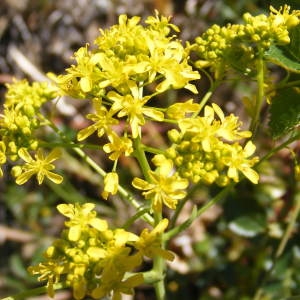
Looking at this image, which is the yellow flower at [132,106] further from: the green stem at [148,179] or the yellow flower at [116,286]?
the yellow flower at [116,286]

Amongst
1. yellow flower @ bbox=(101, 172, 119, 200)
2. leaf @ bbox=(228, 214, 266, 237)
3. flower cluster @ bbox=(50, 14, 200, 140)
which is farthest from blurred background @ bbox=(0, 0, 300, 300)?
yellow flower @ bbox=(101, 172, 119, 200)

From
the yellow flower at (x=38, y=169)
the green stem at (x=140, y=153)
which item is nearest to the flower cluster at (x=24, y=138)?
the yellow flower at (x=38, y=169)

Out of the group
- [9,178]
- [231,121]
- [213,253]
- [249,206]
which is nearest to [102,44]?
[231,121]

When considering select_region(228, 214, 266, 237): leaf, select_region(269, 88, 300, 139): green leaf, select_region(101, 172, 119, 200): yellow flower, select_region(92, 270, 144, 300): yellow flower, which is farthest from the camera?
select_region(228, 214, 266, 237): leaf

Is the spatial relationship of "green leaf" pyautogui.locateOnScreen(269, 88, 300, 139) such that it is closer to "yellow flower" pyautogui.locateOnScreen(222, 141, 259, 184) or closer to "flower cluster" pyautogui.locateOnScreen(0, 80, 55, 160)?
"yellow flower" pyautogui.locateOnScreen(222, 141, 259, 184)

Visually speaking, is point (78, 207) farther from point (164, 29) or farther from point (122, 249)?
point (164, 29)
